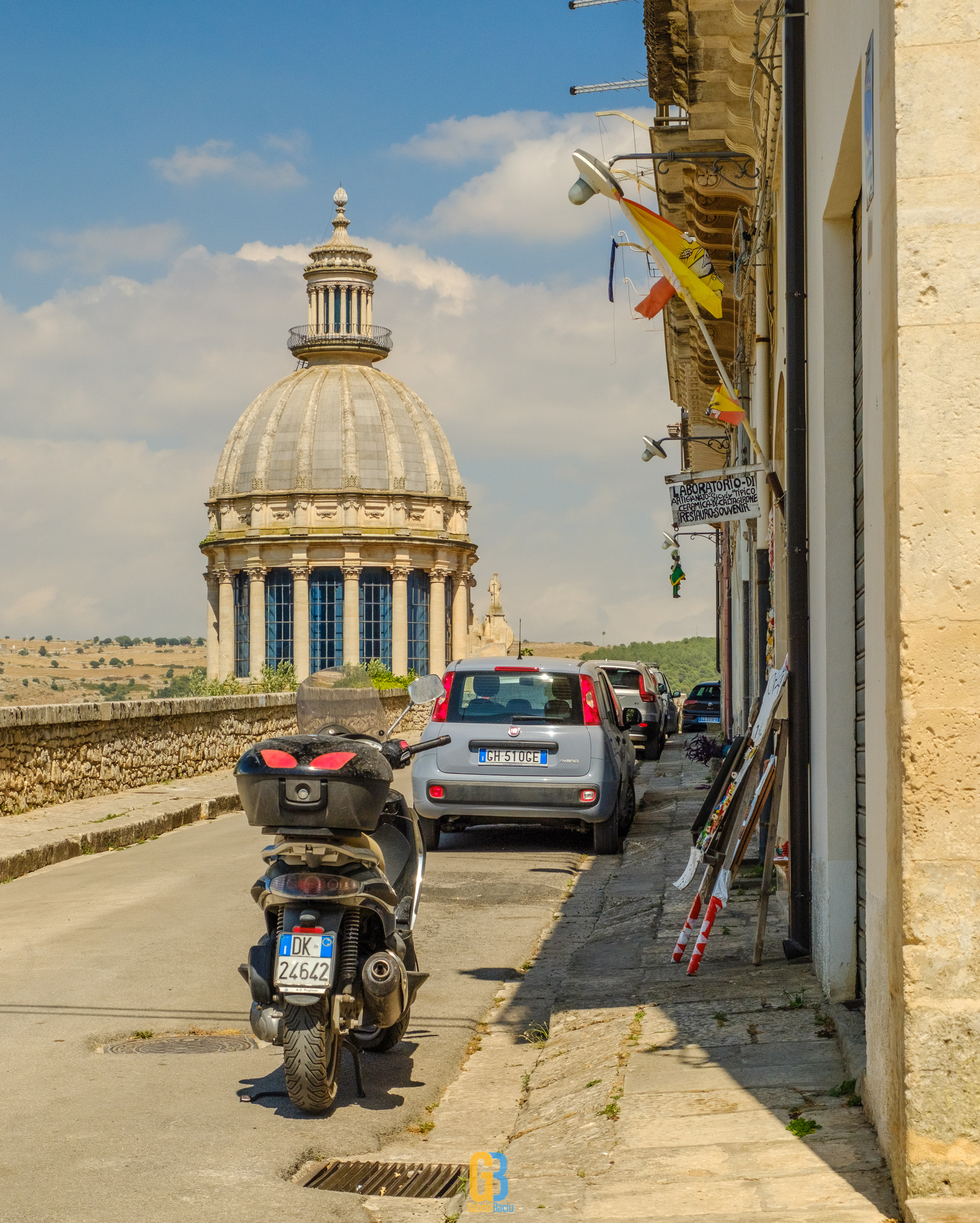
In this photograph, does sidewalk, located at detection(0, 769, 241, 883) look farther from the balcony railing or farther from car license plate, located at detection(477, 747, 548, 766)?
the balcony railing

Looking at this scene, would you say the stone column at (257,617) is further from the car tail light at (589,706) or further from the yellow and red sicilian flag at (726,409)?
the car tail light at (589,706)

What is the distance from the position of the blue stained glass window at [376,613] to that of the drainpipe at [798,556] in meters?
78.9

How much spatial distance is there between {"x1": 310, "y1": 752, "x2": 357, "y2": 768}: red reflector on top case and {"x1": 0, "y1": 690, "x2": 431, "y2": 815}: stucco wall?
669cm

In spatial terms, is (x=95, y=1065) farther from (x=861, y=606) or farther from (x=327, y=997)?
(x=861, y=606)

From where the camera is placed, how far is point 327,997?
16.3 ft

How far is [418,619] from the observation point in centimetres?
8756

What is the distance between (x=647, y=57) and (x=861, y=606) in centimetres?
732

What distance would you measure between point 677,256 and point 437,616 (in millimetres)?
77245

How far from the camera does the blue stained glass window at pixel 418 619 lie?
286 ft

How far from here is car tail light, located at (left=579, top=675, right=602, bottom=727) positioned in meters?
12.7

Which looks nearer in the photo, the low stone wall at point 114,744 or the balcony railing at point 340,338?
the low stone wall at point 114,744

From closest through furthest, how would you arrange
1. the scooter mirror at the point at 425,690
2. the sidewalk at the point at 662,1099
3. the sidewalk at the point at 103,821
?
the sidewalk at the point at 662,1099 → the scooter mirror at the point at 425,690 → the sidewalk at the point at 103,821

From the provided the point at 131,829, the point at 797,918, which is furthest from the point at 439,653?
the point at 797,918

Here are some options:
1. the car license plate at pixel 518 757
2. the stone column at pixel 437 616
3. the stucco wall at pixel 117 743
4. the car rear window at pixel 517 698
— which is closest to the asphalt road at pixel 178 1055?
the car license plate at pixel 518 757
